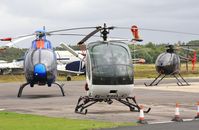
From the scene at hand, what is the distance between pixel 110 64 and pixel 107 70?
28 centimetres

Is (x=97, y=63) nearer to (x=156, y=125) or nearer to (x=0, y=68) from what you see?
(x=156, y=125)

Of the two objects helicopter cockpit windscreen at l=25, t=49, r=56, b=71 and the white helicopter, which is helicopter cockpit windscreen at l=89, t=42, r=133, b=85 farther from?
helicopter cockpit windscreen at l=25, t=49, r=56, b=71

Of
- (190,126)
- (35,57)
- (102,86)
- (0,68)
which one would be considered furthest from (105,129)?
(0,68)

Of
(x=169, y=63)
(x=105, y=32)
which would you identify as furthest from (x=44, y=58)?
(x=169, y=63)

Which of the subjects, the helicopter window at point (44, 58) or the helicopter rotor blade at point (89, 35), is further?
the helicopter window at point (44, 58)

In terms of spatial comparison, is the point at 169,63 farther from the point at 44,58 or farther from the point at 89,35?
the point at 89,35

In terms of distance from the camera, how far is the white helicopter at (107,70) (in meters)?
20.5

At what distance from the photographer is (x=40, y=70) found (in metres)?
31.1

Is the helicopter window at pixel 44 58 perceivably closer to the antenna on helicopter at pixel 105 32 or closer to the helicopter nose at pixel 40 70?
the helicopter nose at pixel 40 70

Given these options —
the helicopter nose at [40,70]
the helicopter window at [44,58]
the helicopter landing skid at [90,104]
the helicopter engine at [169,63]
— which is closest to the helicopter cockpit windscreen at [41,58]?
the helicopter window at [44,58]

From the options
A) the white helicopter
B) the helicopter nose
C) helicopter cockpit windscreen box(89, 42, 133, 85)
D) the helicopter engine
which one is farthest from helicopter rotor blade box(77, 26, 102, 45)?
the helicopter engine

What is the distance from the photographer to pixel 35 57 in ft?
104

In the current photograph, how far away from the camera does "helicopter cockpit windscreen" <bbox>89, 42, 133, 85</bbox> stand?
67.5 ft

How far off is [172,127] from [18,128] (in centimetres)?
468
